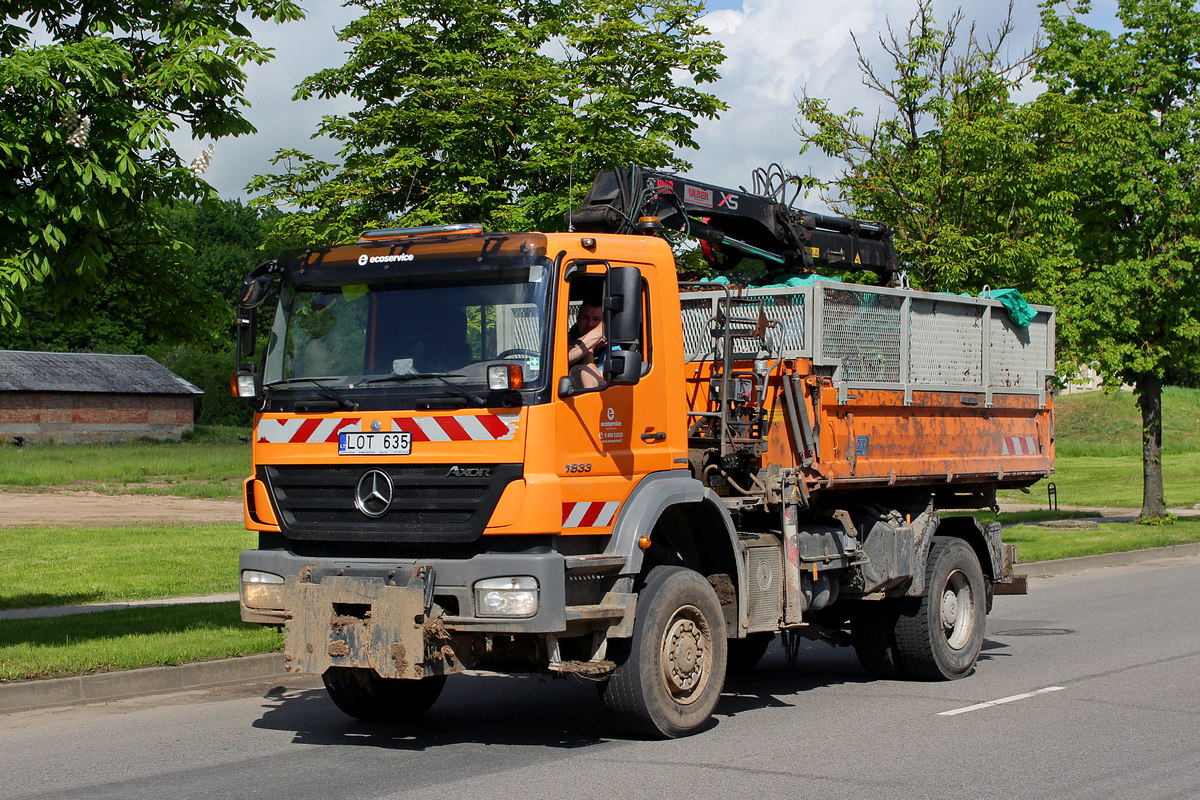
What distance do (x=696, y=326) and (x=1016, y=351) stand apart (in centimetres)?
350

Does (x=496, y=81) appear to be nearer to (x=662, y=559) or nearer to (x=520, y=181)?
(x=520, y=181)

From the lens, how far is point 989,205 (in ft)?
58.4

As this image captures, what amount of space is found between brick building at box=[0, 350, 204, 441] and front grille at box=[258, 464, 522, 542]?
65.5 meters

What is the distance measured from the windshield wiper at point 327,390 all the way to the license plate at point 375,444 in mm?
166

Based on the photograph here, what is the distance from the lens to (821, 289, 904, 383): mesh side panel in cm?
902

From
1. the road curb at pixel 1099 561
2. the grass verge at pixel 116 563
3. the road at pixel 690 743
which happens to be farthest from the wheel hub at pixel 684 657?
the road curb at pixel 1099 561

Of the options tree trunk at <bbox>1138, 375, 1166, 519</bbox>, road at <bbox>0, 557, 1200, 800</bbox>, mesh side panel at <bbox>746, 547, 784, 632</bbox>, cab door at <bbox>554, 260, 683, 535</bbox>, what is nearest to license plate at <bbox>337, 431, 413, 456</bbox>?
cab door at <bbox>554, 260, 683, 535</bbox>

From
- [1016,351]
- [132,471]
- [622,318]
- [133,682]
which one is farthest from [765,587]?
[132,471]

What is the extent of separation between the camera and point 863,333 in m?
9.30

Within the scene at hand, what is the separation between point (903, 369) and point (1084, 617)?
227 inches

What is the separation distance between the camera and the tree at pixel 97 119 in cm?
891

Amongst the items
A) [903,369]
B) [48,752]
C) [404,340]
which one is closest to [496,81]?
[903,369]

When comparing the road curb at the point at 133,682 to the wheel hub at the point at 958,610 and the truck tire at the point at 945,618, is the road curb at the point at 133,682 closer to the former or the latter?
the truck tire at the point at 945,618

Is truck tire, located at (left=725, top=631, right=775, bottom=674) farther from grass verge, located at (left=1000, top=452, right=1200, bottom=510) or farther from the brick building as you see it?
the brick building
